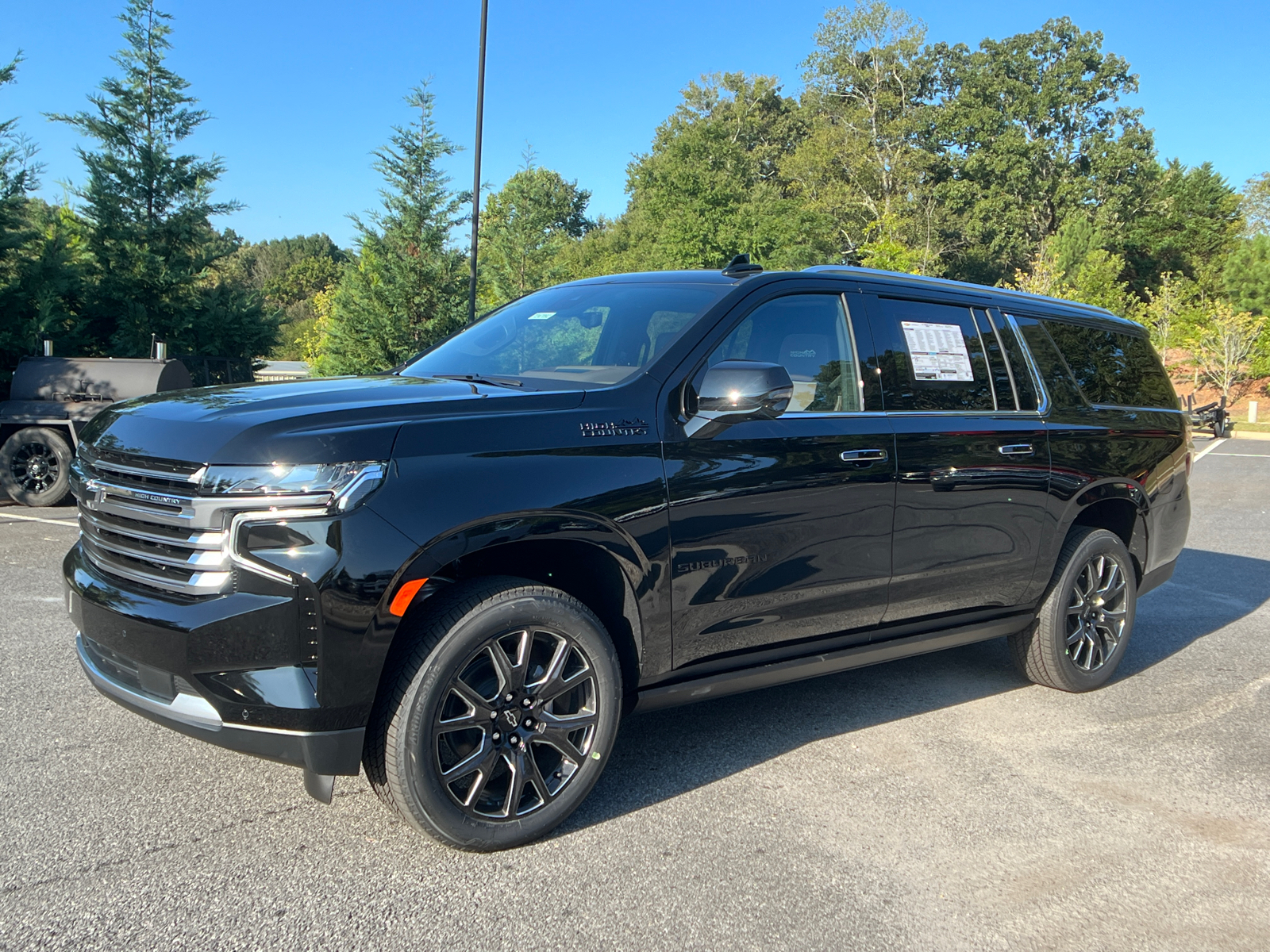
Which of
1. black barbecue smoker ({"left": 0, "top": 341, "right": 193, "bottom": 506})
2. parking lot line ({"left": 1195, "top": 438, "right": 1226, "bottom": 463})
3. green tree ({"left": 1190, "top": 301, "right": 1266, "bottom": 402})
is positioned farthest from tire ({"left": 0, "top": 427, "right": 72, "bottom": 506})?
green tree ({"left": 1190, "top": 301, "right": 1266, "bottom": 402})

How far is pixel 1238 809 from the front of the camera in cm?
369

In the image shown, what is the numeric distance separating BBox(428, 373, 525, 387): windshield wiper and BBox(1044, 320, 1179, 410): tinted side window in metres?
2.85

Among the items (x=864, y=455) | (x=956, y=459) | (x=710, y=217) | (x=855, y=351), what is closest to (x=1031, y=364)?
(x=956, y=459)

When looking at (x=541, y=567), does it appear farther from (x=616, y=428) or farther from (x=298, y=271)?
(x=298, y=271)

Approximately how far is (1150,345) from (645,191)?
Result: 60.1 meters

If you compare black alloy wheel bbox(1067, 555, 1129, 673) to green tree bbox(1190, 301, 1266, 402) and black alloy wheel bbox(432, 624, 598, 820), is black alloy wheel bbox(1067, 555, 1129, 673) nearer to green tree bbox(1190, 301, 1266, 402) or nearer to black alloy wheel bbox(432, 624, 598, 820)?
black alloy wheel bbox(432, 624, 598, 820)

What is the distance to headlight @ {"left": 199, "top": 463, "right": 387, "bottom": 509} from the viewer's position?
107 inches

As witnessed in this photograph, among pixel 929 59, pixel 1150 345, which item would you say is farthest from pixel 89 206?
pixel 929 59

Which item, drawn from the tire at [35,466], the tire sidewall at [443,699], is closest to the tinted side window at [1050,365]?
the tire sidewall at [443,699]

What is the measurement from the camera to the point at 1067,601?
4.93 metres

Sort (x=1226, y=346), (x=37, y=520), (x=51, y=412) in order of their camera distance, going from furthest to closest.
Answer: (x=1226, y=346) → (x=51, y=412) → (x=37, y=520)

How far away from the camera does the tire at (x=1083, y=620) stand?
4887 mm

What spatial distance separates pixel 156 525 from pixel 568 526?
3.92ft

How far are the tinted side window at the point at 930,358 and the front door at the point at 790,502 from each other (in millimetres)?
125
